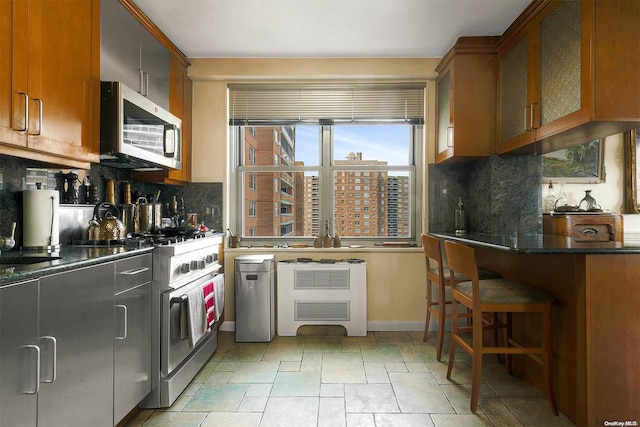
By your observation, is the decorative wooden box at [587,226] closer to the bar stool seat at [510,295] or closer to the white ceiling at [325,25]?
the bar stool seat at [510,295]

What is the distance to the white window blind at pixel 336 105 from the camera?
12.2ft

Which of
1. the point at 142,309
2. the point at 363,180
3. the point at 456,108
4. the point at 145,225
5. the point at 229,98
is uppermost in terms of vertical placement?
the point at 229,98

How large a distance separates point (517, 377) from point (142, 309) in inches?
97.6

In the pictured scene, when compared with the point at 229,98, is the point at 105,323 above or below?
below

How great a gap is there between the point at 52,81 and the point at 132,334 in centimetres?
130

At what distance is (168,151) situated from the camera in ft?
9.20

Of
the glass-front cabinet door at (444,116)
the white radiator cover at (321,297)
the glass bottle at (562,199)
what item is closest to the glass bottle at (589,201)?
the glass bottle at (562,199)

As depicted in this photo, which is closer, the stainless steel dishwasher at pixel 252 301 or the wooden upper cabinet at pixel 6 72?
the wooden upper cabinet at pixel 6 72

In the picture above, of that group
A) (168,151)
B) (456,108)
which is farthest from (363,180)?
(168,151)

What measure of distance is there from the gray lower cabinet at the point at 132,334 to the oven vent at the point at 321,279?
1.54 m

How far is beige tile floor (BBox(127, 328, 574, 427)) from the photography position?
81.6 inches

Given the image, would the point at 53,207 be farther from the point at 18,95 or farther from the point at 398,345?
the point at 398,345

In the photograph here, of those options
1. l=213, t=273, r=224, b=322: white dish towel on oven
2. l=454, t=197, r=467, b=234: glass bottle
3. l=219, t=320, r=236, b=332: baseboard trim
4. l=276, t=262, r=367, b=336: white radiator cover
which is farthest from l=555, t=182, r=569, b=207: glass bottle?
l=219, t=320, r=236, b=332: baseboard trim

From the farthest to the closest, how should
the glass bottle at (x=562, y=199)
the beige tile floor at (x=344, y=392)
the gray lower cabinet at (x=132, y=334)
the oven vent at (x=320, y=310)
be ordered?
the glass bottle at (x=562, y=199), the oven vent at (x=320, y=310), the beige tile floor at (x=344, y=392), the gray lower cabinet at (x=132, y=334)
